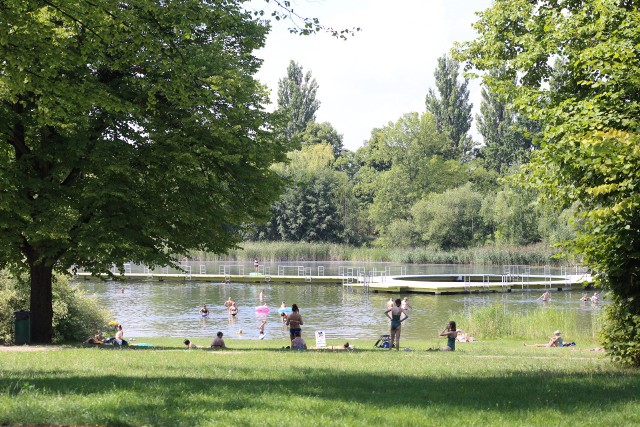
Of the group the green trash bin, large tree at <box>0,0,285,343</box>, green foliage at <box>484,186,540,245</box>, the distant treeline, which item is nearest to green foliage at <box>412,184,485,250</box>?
the distant treeline

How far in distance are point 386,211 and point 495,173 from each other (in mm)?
17959

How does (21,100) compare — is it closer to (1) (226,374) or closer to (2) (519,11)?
(1) (226,374)

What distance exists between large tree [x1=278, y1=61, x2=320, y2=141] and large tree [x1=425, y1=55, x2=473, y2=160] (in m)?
22.4

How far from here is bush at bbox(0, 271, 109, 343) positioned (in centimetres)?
2303

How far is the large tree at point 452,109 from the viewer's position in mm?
107125

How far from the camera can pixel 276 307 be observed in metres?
42.0

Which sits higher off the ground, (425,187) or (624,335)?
(425,187)

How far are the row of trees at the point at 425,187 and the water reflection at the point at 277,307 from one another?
29301mm

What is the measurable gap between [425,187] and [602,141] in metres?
88.2

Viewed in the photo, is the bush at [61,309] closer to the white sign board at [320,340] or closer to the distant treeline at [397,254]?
the white sign board at [320,340]

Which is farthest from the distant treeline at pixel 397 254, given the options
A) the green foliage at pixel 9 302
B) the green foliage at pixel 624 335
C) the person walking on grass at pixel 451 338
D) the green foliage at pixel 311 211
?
the green foliage at pixel 624 335

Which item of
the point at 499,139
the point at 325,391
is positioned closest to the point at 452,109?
the point at 499,139

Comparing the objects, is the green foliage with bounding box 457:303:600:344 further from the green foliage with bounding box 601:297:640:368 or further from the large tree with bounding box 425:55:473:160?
the large tree with bounding box 425:55:473:160

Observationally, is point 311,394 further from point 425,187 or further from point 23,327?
point 425,187
